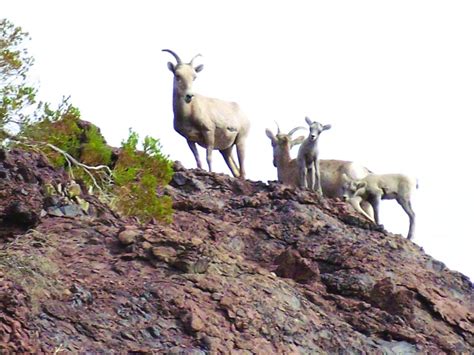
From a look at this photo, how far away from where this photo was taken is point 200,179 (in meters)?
19.7

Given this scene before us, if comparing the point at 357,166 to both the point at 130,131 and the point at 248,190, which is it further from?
the point at 130,131

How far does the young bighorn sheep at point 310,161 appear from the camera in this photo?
70.3ft

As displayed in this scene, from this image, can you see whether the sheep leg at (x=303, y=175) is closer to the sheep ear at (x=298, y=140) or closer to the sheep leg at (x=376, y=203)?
the sheep ear at (x=298, y=140)

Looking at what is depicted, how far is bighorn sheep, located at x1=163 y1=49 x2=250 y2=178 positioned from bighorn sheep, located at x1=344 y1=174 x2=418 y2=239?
2.23m

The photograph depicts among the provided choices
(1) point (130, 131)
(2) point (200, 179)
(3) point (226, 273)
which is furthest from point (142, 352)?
(2) point (200, 179)

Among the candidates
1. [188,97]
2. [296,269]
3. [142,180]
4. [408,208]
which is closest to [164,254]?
[296,269]

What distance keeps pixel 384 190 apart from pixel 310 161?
106 inches

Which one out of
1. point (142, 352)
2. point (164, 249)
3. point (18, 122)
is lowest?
point (142, 352)

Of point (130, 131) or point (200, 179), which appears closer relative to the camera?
point (130, 131)

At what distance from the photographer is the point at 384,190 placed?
2370cm

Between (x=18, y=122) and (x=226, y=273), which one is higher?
(x=18, y=122)

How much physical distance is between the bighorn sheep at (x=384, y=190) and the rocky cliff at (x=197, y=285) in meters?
5.63

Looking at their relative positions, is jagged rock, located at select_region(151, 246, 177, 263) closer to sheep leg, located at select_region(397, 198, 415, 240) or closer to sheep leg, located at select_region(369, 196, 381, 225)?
sheep leg, located at select_region(369, 196, 381, 225)

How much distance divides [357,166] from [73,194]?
10.1m
